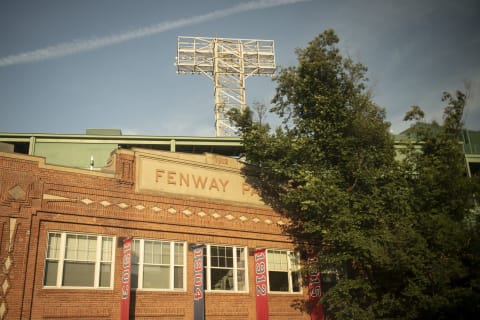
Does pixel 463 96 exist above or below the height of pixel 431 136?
above

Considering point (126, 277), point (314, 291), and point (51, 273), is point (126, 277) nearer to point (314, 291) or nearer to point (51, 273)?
point (51, 273)

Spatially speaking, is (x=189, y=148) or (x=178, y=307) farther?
(x=189, y=148)

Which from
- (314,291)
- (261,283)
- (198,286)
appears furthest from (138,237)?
(314,291)

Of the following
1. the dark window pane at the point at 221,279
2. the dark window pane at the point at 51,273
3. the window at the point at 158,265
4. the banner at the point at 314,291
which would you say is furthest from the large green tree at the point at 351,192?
the dark window pane at the point at 51,273

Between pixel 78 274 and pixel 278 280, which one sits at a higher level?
pixel 78 274

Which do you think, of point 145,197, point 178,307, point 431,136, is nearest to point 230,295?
point 178,307

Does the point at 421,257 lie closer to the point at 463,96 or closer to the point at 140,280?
the point at 463,96

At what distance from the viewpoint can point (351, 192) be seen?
2138 centimetres

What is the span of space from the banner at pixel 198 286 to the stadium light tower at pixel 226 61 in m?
19.9

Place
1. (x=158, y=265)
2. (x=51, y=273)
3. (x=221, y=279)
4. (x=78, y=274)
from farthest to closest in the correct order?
(x=221, y=279) → (x=158, y=265) → (x=78, y=274) → (x=51, y=273)

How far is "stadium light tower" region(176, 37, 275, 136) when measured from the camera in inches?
1519

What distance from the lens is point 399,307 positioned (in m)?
18.1

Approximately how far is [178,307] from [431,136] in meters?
12.8

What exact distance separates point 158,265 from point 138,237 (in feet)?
4.62
